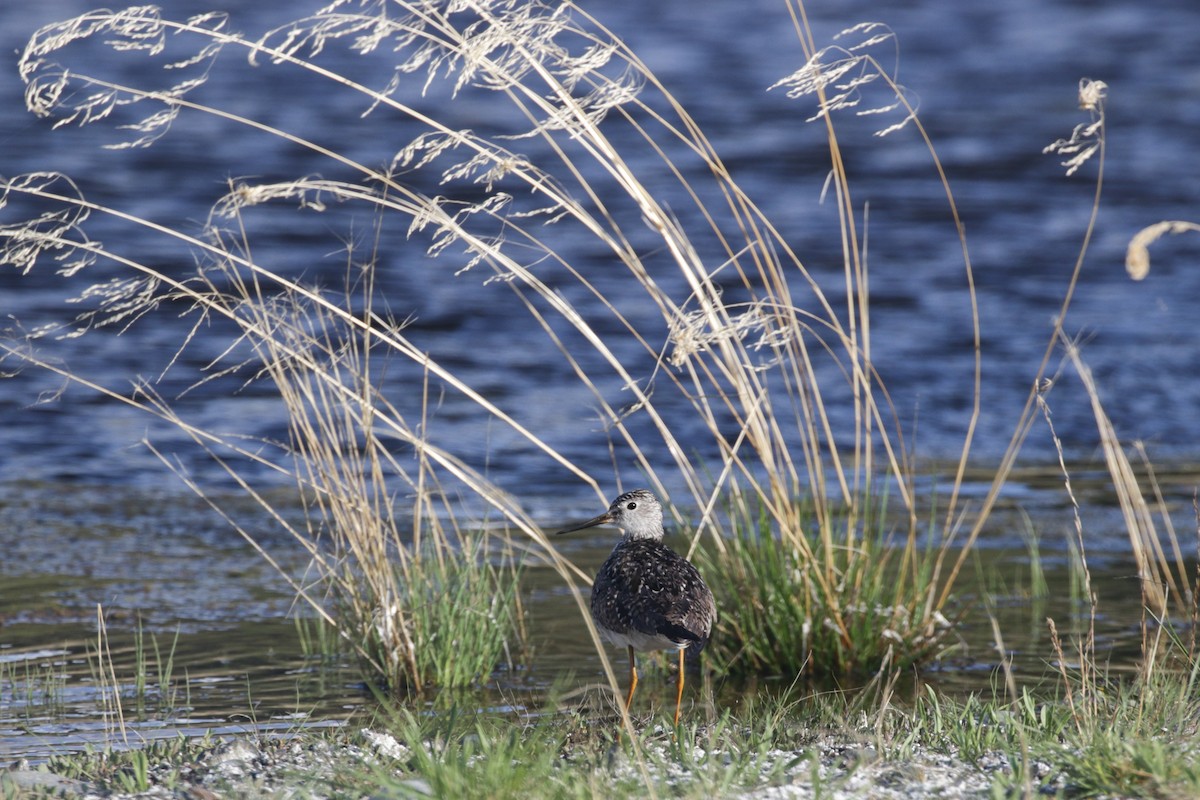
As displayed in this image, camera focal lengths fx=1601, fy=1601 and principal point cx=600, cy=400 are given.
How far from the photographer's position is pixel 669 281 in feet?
49.7

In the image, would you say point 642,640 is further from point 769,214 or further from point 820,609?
point 769,214

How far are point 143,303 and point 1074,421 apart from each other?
7.66m

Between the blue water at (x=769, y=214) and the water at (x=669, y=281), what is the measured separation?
5 centimetres

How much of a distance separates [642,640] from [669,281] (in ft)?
31.8

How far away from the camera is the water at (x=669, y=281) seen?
30.1ft

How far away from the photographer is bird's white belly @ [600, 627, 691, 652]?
217 inches

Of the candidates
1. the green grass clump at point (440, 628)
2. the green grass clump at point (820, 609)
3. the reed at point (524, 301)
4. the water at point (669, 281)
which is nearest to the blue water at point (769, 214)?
the water at point (669, 281)

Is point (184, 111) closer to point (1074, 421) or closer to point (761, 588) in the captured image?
point (1074, 421)

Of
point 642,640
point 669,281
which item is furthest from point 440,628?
point 669,281

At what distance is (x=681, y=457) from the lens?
6504mm

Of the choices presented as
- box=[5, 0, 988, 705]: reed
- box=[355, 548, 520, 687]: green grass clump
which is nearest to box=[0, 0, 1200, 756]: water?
box=[355, 548, 520, 687]: green grass clump

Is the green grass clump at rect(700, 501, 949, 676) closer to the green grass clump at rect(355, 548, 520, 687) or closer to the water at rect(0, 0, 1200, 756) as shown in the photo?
the green grass clump at rect(355, 548, 520, 687)

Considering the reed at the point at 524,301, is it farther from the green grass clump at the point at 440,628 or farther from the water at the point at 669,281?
the water at the point at 669,281

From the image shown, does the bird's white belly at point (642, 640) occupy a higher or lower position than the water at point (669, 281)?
lower
